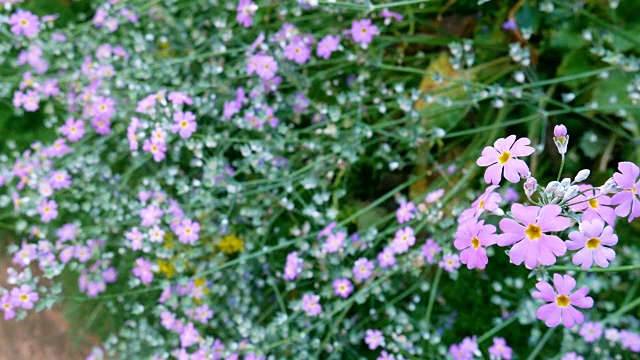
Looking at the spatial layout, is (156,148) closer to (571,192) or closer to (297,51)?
(297,51)

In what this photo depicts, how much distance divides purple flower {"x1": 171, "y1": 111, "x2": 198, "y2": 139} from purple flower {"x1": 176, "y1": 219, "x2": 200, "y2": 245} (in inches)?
11.7

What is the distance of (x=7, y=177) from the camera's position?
2.63 meters

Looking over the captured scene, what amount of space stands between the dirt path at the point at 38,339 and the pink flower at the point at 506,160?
91.7 inches

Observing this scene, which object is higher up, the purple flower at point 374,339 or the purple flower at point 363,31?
the purple flower at point 363,31

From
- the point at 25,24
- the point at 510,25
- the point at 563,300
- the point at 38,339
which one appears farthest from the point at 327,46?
the point at 38,339

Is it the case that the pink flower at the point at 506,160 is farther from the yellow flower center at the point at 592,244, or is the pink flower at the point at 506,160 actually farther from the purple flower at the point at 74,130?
the purple flower at the point at 74,130

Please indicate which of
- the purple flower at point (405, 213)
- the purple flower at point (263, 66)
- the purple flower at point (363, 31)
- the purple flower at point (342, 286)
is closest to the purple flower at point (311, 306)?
the purple flower at point (342, 286)

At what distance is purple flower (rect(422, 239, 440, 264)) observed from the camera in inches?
85.0

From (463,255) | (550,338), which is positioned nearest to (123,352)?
(550,338)

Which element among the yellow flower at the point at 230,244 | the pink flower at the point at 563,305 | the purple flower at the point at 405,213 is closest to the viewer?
the pink flower at the point at 563,305

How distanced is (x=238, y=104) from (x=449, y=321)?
1010 millimetres

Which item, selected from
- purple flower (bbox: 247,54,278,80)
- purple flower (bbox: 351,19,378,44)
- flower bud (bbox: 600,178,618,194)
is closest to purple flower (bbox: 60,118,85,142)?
purple flower (bbox: 247,54,278,80)

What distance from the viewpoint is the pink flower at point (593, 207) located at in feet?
3.86

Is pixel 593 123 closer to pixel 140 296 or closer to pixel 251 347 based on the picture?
pixel 251 347
